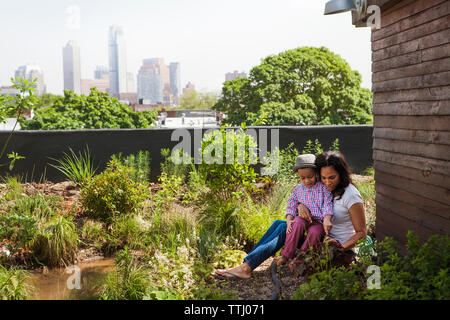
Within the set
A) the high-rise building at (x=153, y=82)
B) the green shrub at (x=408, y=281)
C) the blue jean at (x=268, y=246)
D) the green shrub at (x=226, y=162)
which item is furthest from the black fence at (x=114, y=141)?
the high-rise building at (x=153, y=82)

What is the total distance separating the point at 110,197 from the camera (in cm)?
545

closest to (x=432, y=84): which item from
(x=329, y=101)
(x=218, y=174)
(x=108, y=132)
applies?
(x=218, y=174)

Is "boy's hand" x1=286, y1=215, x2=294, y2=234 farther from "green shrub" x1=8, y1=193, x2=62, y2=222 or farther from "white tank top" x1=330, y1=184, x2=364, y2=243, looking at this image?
"green shrub" x1=8, y1=193, x2=62, y2=222

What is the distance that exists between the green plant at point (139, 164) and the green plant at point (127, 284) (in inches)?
120

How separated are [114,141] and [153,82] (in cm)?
11304

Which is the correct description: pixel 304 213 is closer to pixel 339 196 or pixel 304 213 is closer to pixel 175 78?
pixel 339 196

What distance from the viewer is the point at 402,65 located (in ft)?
12.3

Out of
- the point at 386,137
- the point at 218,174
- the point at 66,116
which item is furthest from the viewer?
the point at 66,116

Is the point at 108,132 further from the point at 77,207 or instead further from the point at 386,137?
the point at 386,137

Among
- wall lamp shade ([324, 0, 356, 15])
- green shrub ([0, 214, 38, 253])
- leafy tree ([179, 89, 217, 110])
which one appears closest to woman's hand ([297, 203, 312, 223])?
wall lamp shade ([324, 0, 356, 15])

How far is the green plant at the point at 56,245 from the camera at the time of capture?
4652 mm

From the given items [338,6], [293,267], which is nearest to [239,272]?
[293,267]

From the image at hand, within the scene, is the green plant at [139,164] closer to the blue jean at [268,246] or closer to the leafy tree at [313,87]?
the blue jean at [268,246]

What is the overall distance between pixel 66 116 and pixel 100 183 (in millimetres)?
7548
